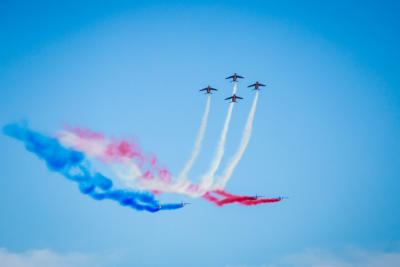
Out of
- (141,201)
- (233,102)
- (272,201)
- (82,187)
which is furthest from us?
(233,102)

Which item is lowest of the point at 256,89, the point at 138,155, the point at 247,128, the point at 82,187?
the point at 82,187

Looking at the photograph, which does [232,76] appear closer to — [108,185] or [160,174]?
[160,174]

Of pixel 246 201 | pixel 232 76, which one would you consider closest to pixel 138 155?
pixel 246 201

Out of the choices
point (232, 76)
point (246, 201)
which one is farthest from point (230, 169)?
point (232, 76)

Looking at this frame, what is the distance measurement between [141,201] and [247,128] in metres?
20.9

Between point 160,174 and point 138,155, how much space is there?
13.6 ft

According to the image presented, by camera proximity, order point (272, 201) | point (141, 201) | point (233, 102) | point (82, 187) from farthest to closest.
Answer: point (233, 102), point (272, 201), point (141, 201), point (82, 187)

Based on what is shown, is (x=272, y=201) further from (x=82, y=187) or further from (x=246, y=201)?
(x=82, y=187)

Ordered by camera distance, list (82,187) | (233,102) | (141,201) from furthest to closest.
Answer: (233,102), (141,201), (82,187)

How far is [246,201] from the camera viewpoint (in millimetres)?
86250

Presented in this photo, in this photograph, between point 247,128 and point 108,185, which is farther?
point 247,128

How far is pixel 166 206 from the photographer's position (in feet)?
278

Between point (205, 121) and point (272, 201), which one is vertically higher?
point (205, 121)

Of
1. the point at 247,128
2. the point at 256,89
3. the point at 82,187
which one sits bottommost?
the point at 82,187
